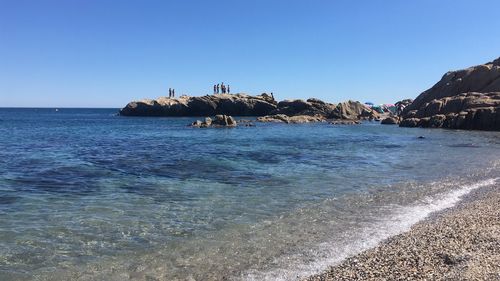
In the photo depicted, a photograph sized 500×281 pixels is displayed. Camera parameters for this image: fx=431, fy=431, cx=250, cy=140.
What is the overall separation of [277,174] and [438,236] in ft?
42.0

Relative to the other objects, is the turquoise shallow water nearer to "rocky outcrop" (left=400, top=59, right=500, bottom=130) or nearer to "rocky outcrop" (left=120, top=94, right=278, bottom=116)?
"rocky outcrop" (left=400, top=59, right=500, bottom=130)

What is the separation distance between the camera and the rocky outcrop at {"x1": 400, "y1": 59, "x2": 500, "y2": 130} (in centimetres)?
6375

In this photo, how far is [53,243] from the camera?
11805 mm

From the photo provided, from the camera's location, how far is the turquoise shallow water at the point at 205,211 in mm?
10570

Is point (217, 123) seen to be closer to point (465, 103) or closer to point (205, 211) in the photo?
point (465, 103)

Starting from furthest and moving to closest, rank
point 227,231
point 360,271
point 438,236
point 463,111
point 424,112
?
1. point 424,112
2. point 463,111
3. point 227,231
4. point 438,236
5. point 360,271

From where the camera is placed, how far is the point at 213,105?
116 m

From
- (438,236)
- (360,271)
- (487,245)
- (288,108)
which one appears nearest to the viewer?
(360,271)

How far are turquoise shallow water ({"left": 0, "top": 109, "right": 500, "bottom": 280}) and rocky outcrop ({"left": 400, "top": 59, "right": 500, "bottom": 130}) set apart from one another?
37480 mm

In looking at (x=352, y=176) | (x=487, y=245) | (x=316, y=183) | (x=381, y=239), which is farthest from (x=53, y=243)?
(x=352, y=176)

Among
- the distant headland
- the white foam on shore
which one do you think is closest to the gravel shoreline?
the white foam on shore

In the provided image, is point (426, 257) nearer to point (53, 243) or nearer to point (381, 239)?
point (381, 239)

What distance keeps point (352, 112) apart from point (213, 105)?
3666 centimetres

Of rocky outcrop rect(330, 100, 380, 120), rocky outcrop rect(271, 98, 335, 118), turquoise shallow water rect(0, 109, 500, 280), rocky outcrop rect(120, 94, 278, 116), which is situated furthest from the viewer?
rocky outcrop rect(120, 94, 278, 116)
